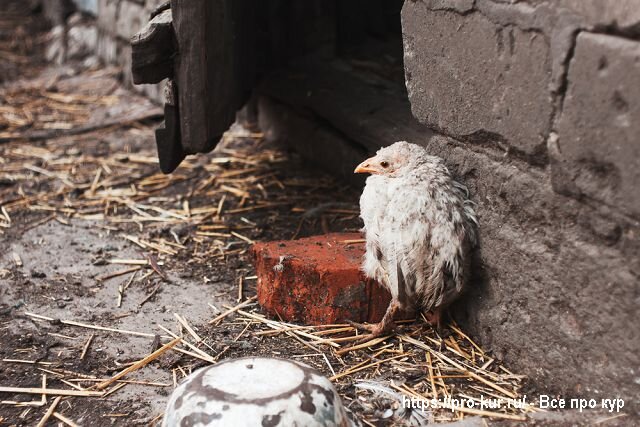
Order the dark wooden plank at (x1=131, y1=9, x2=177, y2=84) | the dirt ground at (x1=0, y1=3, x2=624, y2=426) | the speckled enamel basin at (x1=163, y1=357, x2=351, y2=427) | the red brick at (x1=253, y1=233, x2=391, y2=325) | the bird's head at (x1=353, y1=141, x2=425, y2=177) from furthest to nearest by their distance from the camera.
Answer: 1. the dark wooden plank at (x1=131, y1=9, x2=177, y2=84)
2. the red brick at (x1=253, y1=233, x2=391, y2=325)
3. the bird's head at (x1=353, y1=141, x2=425, y2=177)
4. the dirt ground at (x1=0, y1=3, x2=624, y2=426)
5. the speckled enamel basin at (x1=163, y1=357, x2=351, y2=427)

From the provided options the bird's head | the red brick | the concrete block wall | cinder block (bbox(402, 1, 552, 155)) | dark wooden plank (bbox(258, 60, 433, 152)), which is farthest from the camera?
dark wooden plank (bbox(258, 60, 433, 152))

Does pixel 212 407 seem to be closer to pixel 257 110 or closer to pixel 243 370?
pixel 243 370

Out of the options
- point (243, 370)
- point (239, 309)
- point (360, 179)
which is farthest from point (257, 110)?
point (243, 370)

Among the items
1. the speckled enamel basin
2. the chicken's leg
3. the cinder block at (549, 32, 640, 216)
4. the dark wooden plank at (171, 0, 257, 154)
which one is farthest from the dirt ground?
the cinder block at (549, 32, 640, 216)

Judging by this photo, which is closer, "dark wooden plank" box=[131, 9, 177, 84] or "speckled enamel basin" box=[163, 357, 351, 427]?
"speckled enamel basin" box=[163, 357, 351, 427]

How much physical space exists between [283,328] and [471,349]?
2.63ft

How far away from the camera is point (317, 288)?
11.1 ft

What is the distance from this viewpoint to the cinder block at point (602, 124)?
7.58 feet

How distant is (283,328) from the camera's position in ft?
11.2

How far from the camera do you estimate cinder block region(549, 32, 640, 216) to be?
7.58 feet

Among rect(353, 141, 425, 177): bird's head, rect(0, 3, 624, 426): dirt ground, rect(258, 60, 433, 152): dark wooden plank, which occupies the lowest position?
rect(0, 3, 624, 426): dirt ground

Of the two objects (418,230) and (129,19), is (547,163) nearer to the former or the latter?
(418,230)

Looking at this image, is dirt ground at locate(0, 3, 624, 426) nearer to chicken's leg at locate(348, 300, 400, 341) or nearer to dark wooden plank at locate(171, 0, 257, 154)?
chicken's leg at locate(348, 300, 400, 341)

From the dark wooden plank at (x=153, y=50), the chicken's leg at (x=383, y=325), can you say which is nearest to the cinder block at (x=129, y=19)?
the dark wooden plank at (x=153, y=50)
